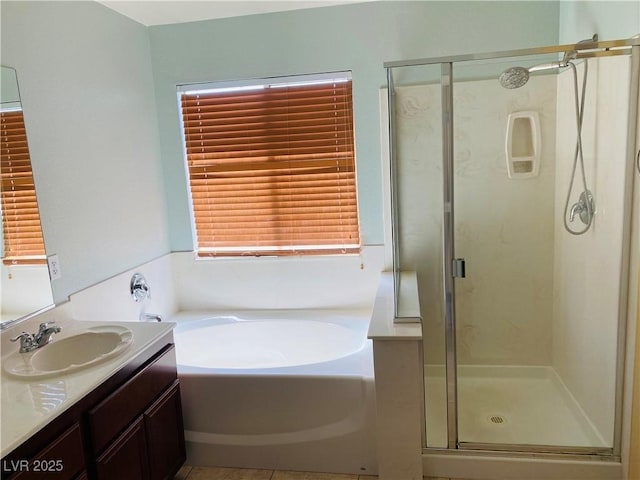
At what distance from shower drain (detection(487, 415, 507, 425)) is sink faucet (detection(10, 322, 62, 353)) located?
2.17 m

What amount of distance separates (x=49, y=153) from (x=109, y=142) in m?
0.50

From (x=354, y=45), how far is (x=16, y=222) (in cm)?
213

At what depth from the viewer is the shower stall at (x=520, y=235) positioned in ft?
6.84

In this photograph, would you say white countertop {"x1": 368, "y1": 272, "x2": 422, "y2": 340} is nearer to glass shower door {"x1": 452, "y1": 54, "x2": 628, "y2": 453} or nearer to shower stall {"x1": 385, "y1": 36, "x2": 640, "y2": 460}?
shower stall {"x1": 385, "y1": 36, "x2": 640, "y2": 460}

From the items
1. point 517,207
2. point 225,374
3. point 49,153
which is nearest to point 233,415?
point 225,374

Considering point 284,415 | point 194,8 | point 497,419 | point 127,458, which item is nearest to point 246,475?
point 284,415

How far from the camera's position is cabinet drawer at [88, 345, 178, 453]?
1.60 meters

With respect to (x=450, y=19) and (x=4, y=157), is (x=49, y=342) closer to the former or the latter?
(x=4, y=157)

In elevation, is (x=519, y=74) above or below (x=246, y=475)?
above

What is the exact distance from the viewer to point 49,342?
1.92 metres

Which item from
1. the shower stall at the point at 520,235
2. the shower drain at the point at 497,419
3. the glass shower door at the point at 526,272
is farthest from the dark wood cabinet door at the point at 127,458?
the shower drain at the point at 497,419

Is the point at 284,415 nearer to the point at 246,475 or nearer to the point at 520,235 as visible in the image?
the point at 246,475

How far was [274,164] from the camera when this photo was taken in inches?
124

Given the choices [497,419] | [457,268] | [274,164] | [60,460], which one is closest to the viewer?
[60,460]
